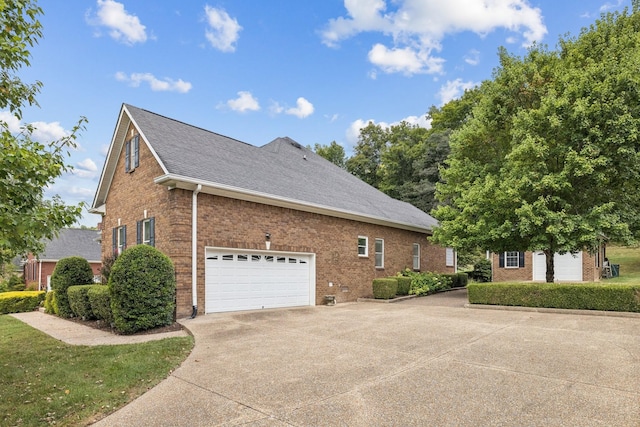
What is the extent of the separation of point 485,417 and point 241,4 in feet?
49.0

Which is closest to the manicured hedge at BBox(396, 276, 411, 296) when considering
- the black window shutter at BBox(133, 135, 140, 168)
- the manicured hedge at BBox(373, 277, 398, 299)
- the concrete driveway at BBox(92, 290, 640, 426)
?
the manicured hedge at BBox(373, 277, 398, 299)

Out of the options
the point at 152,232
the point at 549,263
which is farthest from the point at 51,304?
the point at 549,263

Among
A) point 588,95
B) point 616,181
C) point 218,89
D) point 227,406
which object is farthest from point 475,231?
point 218,89

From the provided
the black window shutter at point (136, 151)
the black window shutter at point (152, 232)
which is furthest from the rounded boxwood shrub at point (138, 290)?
the black window shutter at point (136, 151)

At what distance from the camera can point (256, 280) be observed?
12469mm

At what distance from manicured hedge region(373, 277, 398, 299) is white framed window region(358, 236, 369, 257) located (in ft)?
4.55

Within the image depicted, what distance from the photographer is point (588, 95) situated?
37.6 feet

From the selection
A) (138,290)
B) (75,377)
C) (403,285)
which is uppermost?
(138,290)

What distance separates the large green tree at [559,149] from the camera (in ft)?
36.9

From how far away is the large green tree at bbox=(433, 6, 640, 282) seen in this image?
443 inches

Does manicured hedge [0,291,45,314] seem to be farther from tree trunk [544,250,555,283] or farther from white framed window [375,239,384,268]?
tree trunk [544,250,555,283]

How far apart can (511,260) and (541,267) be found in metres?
1.57

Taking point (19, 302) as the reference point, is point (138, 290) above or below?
above

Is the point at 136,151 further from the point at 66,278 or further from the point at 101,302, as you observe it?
the point at 101,302
